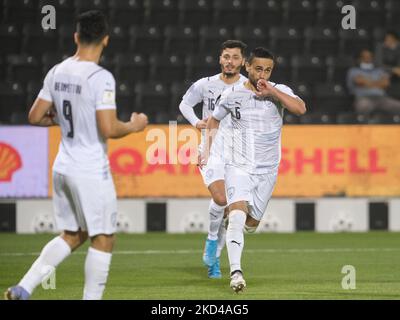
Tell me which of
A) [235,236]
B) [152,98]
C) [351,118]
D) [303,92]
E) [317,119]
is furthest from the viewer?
[152,98]

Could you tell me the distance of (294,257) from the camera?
12.2m

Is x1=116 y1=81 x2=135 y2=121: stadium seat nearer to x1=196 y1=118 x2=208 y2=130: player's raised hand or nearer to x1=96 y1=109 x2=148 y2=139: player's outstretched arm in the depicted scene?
x1=196 y1=118 x2=208 y2=130: player's raised hand

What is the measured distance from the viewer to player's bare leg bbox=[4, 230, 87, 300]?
710 centimetres

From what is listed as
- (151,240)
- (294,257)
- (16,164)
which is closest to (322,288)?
(294,257)

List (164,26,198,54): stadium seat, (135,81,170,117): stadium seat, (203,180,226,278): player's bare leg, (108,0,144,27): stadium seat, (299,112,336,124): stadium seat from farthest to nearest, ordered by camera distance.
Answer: (108,0,144,27): stadium seat < (164,26,198,54): stadium seat < (135,81,170,117): stadium seat < (299,112,336,124): stadium seat < (203,180,226,278): player's bare leg

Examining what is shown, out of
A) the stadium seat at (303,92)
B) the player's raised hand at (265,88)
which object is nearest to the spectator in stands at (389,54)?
the stadium seat at (303,92)

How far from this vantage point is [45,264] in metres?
7.20

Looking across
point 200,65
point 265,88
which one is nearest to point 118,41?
point 200,65

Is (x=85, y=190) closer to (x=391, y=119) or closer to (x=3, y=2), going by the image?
(x=391, y=119)

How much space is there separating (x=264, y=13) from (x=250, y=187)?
9.43 metres

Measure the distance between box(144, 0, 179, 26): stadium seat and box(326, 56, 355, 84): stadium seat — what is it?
106 inches

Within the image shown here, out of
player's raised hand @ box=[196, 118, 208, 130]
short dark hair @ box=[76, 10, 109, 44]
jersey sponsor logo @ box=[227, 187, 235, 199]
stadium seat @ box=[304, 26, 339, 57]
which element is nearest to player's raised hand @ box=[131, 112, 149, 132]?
short dark hair @ box=[76, 10, 109, 44]

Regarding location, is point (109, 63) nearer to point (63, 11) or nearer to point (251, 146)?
point (63, 11)

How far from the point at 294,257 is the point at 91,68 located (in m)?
5.74
